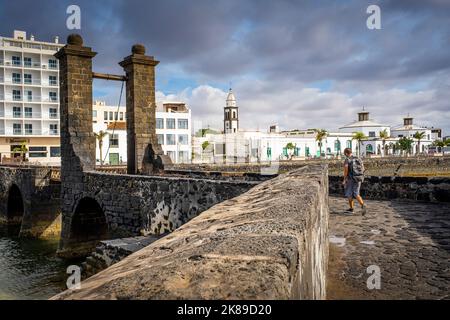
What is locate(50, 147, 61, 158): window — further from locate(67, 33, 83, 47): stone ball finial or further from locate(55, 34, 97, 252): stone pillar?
locate(67, 33, 83, 47): stone ball finial

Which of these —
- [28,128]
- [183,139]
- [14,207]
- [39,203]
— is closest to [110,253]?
[39,203]

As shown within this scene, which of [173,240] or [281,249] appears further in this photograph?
[173,240]

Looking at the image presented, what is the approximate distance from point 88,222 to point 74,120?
3910 mm

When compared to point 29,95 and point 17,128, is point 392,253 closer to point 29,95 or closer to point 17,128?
point 17,128

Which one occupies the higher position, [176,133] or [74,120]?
[176,133]

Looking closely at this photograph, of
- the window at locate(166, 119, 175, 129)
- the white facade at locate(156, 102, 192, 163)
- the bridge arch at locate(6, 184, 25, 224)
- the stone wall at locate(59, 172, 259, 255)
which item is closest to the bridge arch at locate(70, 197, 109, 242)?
the stone wall at locate(59, 172, 259, 255)

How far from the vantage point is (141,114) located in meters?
15.7

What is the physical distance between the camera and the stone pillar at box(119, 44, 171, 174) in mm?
15477

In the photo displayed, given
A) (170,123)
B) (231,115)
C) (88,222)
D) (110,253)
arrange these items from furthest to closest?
(231,115) < (170,123) < (88,222) < (110,253)

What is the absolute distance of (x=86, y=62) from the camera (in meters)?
14.6

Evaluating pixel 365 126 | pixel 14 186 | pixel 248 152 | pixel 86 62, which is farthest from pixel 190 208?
pixel 365 126

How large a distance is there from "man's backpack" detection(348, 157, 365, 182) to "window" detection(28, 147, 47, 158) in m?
45.2

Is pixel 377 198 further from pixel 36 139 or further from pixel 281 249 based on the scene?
pixel 36 139

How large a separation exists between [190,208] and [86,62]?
29.4 ft
